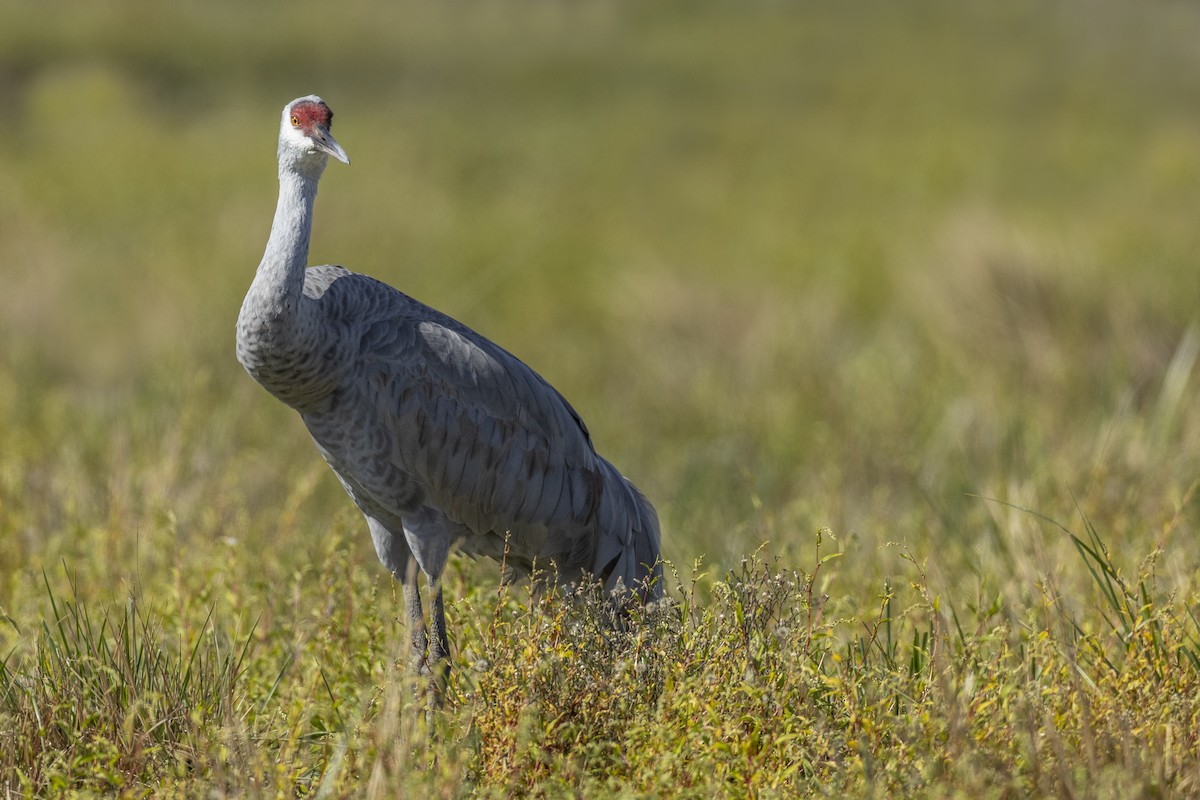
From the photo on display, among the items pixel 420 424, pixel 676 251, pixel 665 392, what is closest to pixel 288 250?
pixel 420 424

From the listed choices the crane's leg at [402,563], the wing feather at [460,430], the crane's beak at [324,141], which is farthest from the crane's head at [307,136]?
the crane's leg at [402,563]

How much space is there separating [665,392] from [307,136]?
5.51 m

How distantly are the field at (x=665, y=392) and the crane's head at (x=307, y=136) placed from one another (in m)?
1.18

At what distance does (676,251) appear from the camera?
13883 millimetres

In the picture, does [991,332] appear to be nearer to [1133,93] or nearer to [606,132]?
[606,132]

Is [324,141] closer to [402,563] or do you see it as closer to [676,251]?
[402,563]

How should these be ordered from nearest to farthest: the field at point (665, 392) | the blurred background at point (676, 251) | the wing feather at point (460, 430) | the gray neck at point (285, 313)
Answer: the field at point (665, 392)
the gray neck at point (285, 313)
the wing feather at point (460, 430)
the blurred background at point (676, 251)

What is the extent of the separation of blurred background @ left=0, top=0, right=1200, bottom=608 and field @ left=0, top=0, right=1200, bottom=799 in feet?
0.18

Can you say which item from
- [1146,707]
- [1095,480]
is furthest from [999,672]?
[1095,480]

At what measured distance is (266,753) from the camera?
2.98 m

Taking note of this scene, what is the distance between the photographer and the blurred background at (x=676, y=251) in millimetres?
5461

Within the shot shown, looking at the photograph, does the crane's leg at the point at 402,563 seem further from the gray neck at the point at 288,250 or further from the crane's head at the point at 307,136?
the crane's head at the point at 307,136

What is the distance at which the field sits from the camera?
299 centimetres

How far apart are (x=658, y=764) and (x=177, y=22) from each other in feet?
71.7
